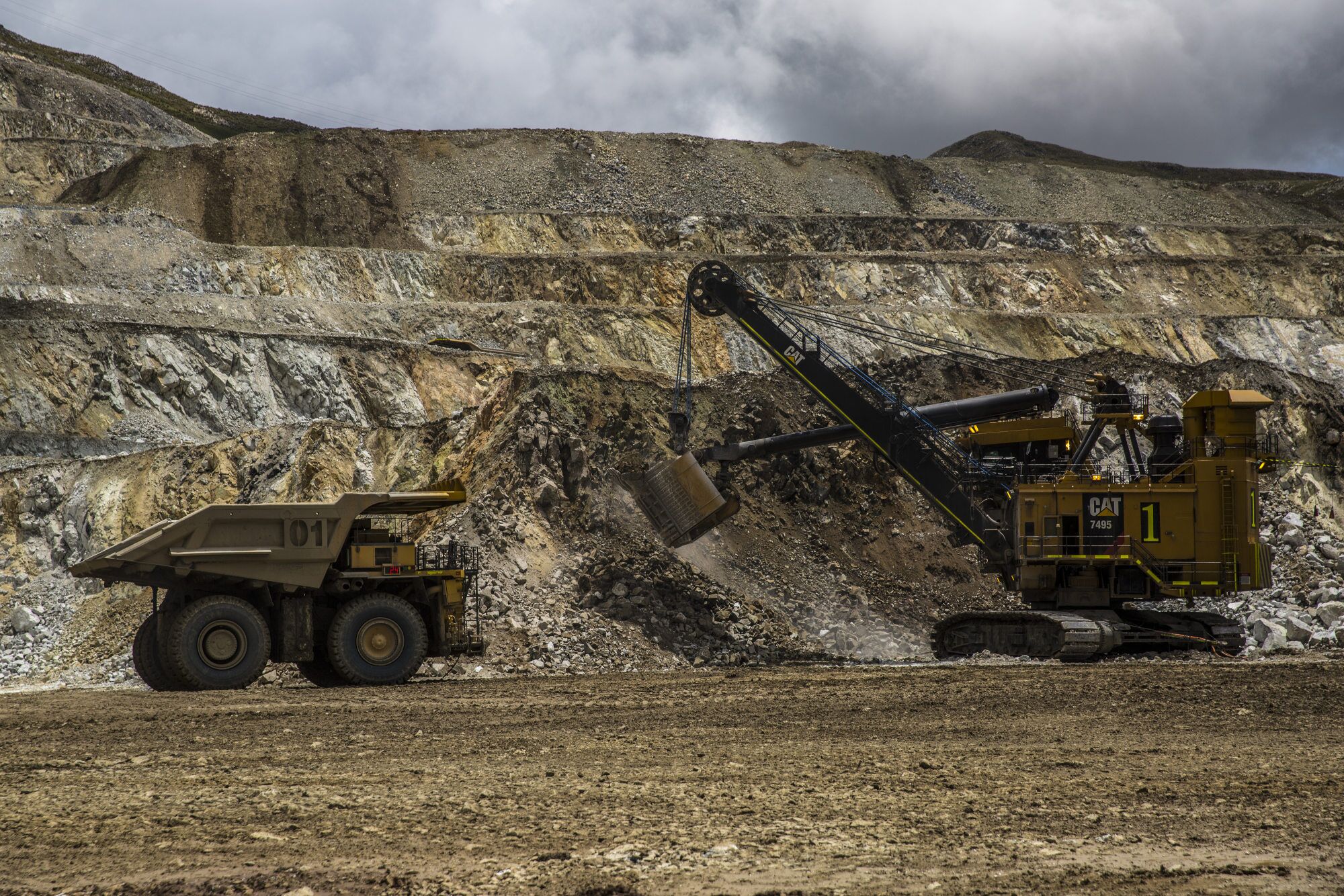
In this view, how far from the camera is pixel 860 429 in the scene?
18109mm

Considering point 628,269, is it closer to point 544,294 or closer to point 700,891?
point 544,294

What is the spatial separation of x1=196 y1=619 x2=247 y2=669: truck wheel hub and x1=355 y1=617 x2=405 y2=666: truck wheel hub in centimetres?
135

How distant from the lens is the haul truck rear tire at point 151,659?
47.2ft

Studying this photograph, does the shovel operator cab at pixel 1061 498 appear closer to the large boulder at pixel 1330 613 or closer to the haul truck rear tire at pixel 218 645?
the large boulder at pixel 1330 613

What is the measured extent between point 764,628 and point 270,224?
35.4m

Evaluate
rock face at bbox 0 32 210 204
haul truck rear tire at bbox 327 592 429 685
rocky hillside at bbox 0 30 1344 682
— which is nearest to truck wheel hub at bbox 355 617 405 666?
haul truck rear tire at bbox 327 592 429 685

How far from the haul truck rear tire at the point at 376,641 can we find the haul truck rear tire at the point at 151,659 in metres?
1.80

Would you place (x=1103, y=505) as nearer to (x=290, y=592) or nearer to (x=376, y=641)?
(x=376, y=641)

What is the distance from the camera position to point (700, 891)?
5.93 metres

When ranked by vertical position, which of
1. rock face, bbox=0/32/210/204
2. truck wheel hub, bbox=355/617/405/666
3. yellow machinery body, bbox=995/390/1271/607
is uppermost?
rock face, bbox=0/32/210/204

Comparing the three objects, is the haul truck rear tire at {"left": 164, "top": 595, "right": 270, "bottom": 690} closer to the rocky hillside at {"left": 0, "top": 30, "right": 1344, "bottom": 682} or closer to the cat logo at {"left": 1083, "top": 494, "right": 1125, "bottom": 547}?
the rocky hillside at {"left": 0, "top": 30, "right": 1344, "bottom": 682}

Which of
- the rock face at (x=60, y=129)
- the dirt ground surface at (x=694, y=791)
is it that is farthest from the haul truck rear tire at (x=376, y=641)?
the rock face at (x=60, y=129)

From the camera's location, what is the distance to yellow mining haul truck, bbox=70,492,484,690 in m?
14.1

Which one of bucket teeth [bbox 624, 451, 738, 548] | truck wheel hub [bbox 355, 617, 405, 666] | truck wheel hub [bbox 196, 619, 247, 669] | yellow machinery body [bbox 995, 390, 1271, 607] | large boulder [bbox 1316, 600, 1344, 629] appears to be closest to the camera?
truck wheel hub [bbox 196, 619, 247, 669]
